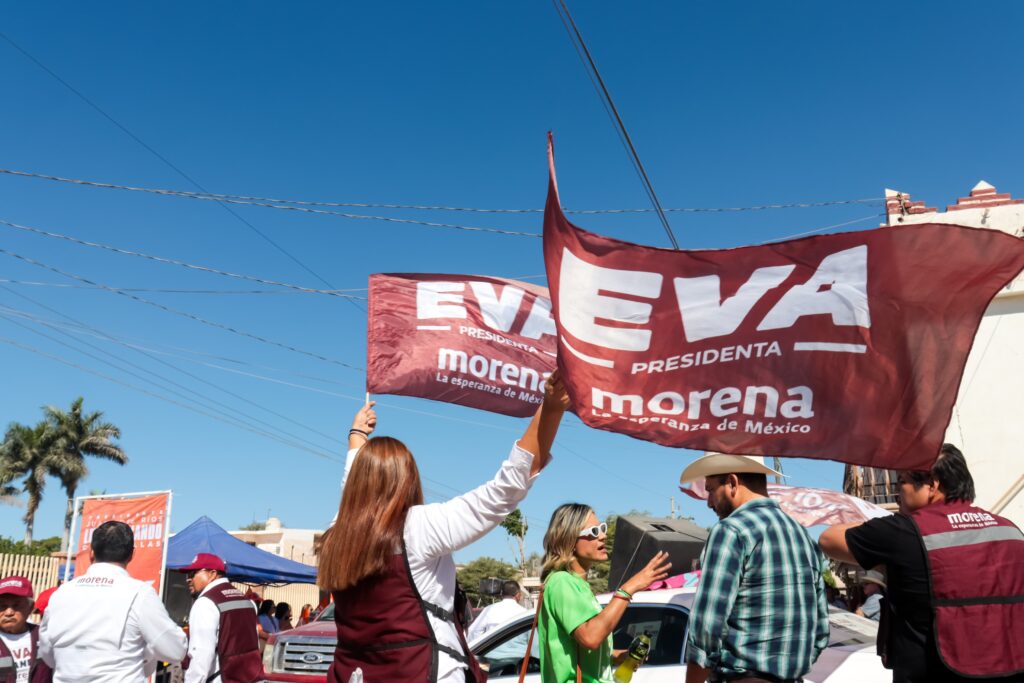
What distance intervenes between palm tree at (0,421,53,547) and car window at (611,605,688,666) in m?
56.9

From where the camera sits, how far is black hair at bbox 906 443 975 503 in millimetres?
3469

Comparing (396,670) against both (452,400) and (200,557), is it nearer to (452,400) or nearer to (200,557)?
(200,557)

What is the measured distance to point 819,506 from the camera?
10.6 m

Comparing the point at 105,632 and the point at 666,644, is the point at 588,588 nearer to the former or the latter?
the point at 666,644

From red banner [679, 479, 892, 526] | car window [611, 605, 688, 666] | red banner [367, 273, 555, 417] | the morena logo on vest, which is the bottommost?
car window [611, 605, 688, 666]

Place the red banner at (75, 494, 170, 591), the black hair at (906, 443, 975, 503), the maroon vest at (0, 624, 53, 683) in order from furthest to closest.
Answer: the red banner at (75, 494, 170, 591) → the maroon vest at (0, 624, 53, 683) → the black hair at (906, 443, 975, 503)

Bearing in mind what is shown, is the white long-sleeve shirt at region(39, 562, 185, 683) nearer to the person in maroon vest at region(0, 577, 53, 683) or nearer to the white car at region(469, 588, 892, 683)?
the person in maroon vest at region(0, 577, 53, 683)

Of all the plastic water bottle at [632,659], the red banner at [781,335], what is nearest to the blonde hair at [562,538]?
the plastic water bottle at [632,659]

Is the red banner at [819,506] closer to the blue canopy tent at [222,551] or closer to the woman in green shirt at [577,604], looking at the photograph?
the woman in green shirt at [577,604]

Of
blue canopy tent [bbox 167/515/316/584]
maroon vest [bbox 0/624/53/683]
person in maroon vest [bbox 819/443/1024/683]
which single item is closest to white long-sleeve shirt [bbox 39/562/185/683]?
maroon vest [bbox 0/624/53/683]

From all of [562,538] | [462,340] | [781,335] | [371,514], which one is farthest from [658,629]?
[462,340]

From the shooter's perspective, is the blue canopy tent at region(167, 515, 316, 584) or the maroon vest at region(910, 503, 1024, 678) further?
the blue canopy tent at region(167, 515, 316, 584)

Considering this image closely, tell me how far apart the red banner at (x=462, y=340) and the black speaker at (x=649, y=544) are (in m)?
1.84

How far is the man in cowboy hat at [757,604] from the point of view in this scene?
3355 millimetres
